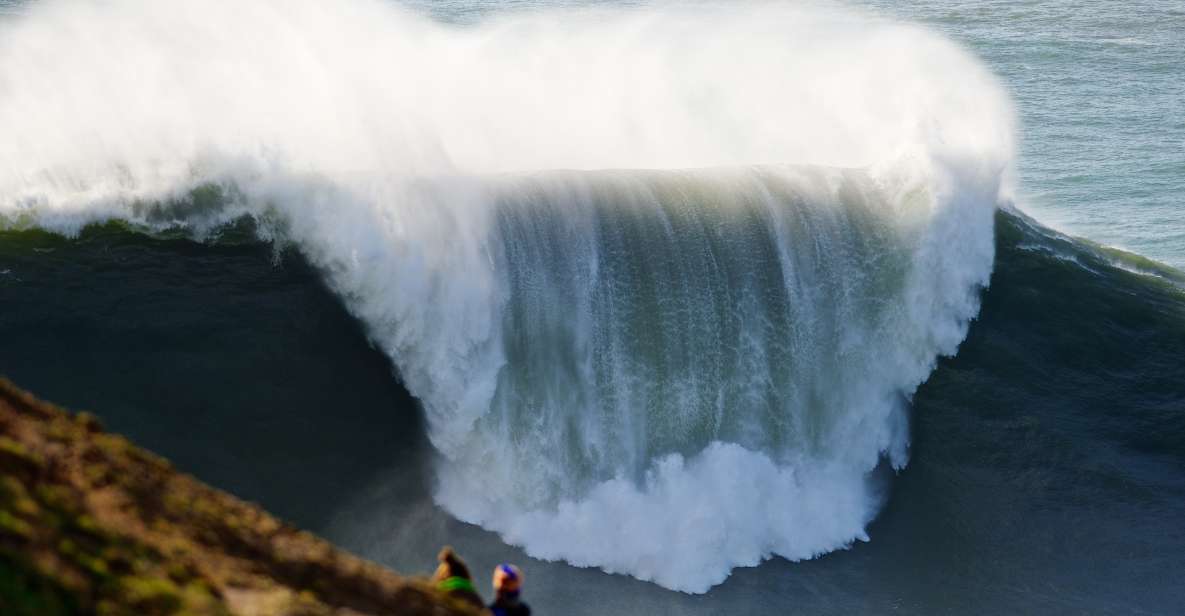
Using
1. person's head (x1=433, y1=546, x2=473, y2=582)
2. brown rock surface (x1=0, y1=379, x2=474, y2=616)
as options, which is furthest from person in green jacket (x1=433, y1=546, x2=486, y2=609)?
brown rock surface (x1=0, y1=379, x2=474, y2=616)

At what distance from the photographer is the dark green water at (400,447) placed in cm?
1392

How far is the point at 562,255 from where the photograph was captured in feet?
53.5

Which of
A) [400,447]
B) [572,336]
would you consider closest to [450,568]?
[400,447]

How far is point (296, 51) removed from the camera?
1850cm

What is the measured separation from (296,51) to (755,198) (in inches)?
301

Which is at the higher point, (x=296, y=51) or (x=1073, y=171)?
(x=296, y=51)

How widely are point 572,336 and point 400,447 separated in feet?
8.92

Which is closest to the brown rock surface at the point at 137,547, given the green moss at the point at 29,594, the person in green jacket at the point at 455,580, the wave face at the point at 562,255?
the green moss at the point at 29,594

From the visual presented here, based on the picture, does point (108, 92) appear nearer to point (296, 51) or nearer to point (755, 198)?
point (296, 51)

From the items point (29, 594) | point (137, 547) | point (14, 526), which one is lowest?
point (137, 547)

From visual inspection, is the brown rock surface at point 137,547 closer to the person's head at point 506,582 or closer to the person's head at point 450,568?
the person's head at point 450,568

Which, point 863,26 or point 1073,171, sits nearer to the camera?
point 863,26

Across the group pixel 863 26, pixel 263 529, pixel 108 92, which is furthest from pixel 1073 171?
pixel 263 529

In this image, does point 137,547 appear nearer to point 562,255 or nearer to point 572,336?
point 572,336
